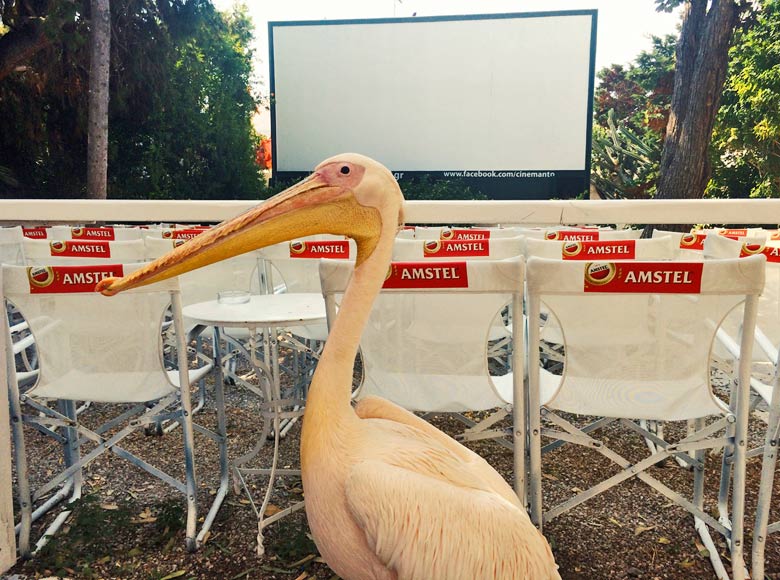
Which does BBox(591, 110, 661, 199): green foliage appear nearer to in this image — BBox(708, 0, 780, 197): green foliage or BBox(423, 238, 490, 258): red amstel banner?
BBox(708, 0, 780, 197): green foliage

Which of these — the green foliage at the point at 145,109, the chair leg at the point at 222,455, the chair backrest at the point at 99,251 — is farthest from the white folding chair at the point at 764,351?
the green foliage at the point at 145,109

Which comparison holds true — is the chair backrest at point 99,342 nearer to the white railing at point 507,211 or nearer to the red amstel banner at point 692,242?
the white railing at point 507,211

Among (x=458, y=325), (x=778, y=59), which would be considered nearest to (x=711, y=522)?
(x=458, y=325)

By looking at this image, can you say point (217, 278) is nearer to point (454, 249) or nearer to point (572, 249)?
point (454, 249)

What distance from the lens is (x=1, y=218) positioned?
1925mm

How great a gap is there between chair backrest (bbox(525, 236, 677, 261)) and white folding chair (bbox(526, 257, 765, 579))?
940mm

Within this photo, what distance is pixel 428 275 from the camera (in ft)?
5.32

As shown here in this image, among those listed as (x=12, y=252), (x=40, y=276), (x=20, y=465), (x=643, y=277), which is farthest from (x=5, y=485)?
(x=643, y=277)

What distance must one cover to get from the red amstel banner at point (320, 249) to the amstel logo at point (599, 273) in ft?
4.49

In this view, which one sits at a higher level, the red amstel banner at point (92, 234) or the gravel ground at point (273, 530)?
the red amstel banner at point (92, 234)

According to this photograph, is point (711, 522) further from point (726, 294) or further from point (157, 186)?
point (157, 186)

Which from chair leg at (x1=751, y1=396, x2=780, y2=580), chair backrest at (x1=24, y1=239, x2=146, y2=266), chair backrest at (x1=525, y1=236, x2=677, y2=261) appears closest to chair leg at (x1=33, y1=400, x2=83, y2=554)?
chair backrest at (x1=24, y1=239, x2=146, y2=266)

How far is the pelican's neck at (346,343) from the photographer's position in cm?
106

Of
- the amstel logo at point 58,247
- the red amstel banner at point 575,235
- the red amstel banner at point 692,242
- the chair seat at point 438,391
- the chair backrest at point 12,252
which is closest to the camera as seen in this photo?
the chair seat at point 438,391
